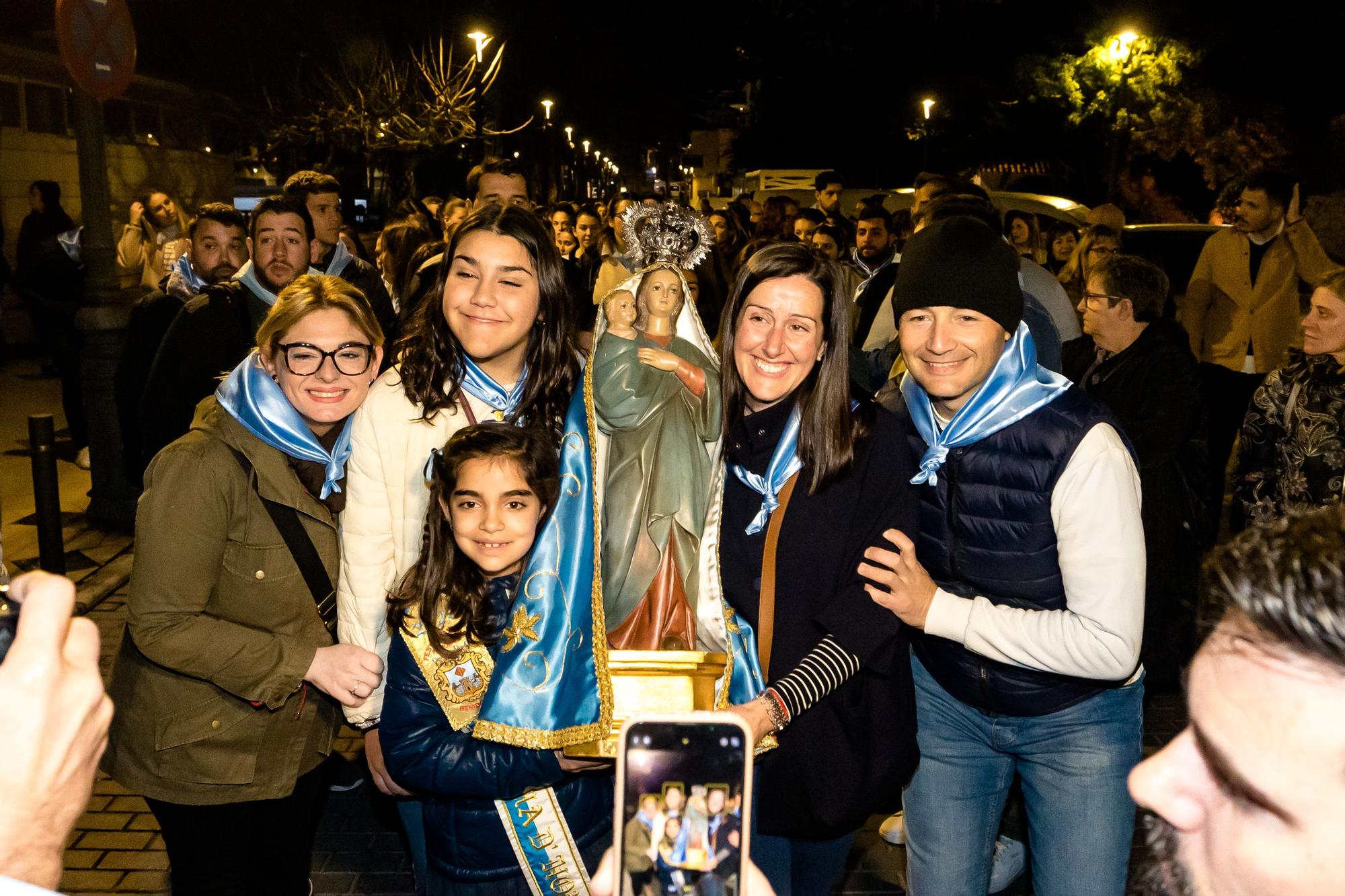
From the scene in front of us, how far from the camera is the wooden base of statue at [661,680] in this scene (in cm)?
282

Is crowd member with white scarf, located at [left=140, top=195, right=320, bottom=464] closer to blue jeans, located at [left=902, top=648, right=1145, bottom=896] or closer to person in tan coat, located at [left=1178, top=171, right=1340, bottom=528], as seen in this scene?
blue jeans, located at [left=902, top=648, right=1145, bottom=896]

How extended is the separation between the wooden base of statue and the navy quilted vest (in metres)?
0.71

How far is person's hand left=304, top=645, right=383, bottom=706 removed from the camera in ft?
10.3

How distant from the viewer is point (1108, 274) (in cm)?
532

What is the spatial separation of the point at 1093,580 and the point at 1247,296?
5.99 metres

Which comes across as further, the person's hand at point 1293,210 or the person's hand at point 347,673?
the person's hand at point 1293,210

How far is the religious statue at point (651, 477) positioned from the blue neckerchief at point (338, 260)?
4.29 metres

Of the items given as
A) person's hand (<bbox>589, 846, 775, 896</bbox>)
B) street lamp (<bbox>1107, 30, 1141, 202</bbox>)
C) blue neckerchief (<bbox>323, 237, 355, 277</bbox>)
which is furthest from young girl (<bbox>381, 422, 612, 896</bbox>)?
street lamp (<bbox>1107, 30, 1141, 202</bbox>)

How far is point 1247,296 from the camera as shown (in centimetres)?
791

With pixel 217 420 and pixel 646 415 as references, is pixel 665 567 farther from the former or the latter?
pixel 217 420

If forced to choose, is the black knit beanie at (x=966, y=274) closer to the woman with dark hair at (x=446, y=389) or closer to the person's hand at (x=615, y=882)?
the woman with dark hair at (x=446, y=389)

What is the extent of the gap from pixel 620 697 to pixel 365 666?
0.77 metres

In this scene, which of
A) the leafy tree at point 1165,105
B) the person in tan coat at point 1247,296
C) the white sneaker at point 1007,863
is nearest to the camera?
the white sneaker at point 1007,863

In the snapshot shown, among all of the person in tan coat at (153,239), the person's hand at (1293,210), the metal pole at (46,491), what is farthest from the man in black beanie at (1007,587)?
the person in tan coat at (153,239)
